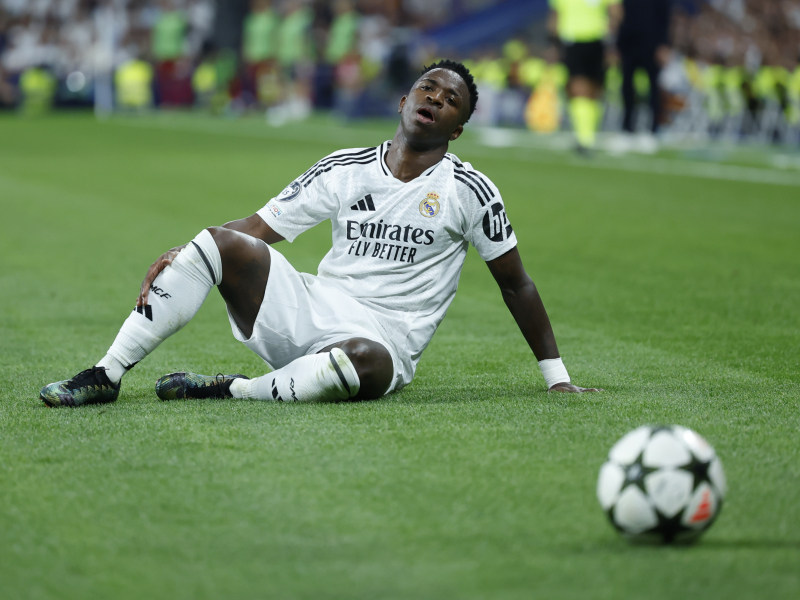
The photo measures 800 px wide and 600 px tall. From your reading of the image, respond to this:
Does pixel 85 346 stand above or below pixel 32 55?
below

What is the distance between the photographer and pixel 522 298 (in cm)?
406

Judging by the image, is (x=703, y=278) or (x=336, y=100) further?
Result: (x=336, y=100)

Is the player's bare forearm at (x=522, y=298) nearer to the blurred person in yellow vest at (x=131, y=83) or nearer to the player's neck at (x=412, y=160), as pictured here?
the player's neck at (x=412, y=160)

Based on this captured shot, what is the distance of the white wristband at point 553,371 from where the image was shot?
413 centimetres

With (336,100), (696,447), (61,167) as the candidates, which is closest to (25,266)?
(696,447)

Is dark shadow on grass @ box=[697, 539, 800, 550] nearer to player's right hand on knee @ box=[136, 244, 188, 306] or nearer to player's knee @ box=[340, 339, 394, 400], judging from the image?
player's knee @ box=[340, 339, 394, 400]

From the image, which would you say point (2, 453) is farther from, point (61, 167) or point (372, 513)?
point (61, 167)

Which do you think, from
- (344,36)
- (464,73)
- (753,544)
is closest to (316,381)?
(464,73)

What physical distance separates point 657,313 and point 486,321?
941 millimetres

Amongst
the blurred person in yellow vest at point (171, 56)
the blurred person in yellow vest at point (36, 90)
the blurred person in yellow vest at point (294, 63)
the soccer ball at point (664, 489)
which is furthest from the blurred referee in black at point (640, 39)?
the blurred person in yellow vest at point (36, 90)

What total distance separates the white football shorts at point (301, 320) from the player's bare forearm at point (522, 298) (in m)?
0.46

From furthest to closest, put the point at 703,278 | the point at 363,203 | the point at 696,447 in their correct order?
the point at 703,278 < the point at 363,203 < the point at 696,447

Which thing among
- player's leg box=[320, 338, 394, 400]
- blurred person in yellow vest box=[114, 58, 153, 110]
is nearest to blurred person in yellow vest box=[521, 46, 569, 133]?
blurred person in yellow vest box=[114, 58, 153, 110]

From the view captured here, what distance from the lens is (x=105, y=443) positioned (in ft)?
11.1
